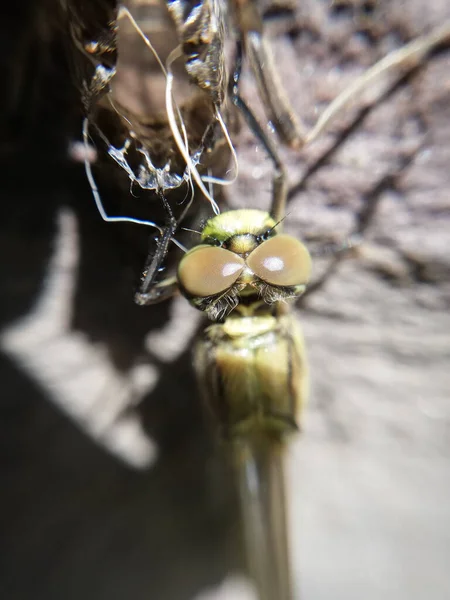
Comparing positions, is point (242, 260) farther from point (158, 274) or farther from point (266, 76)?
point (266, 76)

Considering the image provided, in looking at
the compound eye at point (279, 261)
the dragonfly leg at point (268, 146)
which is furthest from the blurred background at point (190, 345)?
the compound eye at point (279, 261)

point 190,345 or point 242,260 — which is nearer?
point 242,260

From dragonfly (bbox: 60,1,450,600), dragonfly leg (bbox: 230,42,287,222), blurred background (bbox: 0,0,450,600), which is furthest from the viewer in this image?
blurred background (bbox: 0,0,450,600)

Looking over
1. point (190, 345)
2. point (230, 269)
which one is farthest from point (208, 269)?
point (190, 345)

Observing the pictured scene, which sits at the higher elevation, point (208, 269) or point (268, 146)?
point (268, 146)

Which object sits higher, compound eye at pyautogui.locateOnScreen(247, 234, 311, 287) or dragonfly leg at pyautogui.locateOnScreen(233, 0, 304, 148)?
dragonfly leg at pyautogui.locateOnScreen(233, 0, 304, 148)

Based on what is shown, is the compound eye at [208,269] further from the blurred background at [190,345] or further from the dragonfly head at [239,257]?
the blurred background at [190,345]

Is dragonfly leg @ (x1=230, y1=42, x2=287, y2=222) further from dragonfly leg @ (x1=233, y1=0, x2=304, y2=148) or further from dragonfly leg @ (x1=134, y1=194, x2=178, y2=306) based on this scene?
dragonfly leg @ (x1=134, y1=194, x2=178, y2=306)

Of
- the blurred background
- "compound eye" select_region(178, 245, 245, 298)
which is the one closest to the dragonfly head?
"compound eye" select_region(178, 245, 245, 298)
